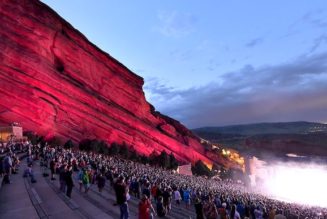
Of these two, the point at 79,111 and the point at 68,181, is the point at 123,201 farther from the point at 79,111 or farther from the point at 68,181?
the point at 79,111

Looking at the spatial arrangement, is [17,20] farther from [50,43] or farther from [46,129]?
[46,129]

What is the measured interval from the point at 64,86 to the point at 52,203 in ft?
168

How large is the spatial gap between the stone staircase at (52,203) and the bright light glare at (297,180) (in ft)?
218

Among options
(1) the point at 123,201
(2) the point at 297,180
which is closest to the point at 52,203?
(1) the point at 123,201

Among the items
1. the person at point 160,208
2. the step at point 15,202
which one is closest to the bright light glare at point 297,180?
the person at point 160,208

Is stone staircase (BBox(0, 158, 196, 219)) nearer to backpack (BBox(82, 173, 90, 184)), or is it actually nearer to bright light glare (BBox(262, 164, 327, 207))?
backpack (BBox(82, 173, 90, 184))

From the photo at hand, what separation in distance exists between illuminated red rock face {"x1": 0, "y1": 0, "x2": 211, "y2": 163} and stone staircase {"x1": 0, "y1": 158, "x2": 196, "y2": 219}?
39.6m

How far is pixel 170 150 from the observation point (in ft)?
271

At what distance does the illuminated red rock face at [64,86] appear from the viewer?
2363 inches

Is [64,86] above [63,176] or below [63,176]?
above

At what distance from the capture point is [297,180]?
319 feet

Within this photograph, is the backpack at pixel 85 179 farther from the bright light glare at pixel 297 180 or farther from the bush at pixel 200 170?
the bright light glare at pixel 297 180

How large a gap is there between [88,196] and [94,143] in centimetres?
4279

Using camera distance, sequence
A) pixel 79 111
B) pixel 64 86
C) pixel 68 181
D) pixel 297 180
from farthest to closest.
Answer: pixel 297 180 < pixel 79 111 < pixel 64 86 < pixel 68 181
